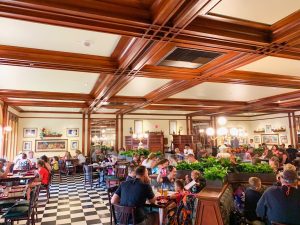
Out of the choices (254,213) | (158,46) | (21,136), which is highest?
(158,46)

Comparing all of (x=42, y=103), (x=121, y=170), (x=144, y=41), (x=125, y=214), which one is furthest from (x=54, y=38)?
(x=42, y=103)

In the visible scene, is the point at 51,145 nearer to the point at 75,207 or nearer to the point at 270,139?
the point at 75,207

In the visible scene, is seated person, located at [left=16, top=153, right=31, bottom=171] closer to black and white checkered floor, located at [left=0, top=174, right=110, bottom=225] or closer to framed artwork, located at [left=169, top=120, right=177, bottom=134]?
black and white checkered floor, located at [left=0, top=174, right=110, bottom=225]

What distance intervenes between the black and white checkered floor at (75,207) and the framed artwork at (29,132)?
4014 mm

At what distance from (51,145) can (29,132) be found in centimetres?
123

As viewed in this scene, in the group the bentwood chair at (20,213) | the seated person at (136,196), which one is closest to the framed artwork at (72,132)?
the bentwood chair at (20,213)

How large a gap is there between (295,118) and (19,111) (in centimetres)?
1493

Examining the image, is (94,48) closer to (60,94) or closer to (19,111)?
(60,94)

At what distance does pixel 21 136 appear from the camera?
1133 cm

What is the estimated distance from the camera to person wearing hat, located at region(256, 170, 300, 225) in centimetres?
271

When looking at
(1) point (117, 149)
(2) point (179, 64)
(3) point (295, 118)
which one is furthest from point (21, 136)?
(3) point (295, 118)

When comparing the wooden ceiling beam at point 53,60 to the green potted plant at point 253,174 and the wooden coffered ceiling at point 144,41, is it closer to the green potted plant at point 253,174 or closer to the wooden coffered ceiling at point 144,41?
the wooden coffered ceiling at point 144,41

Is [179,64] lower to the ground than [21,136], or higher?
higher

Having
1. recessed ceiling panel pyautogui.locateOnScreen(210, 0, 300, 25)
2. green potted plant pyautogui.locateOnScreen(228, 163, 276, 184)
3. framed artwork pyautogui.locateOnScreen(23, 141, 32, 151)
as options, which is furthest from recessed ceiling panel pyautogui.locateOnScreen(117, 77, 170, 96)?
framed artwork pyautogui.locateOnScreen(23, 141, 32, 151)
